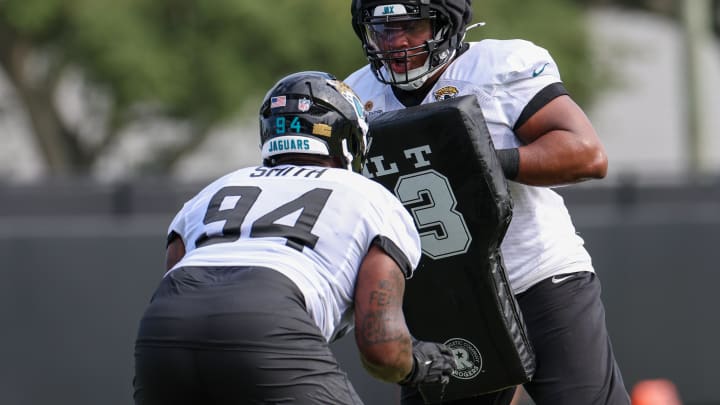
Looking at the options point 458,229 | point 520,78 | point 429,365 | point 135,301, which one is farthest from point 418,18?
point 135,301

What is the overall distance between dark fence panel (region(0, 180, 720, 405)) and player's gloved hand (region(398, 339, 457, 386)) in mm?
3921

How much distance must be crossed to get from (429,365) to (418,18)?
1.19 metres

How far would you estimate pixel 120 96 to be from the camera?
16531mm

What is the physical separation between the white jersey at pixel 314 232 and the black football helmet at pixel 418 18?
837mm

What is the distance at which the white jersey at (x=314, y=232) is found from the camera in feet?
10.3

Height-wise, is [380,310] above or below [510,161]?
below

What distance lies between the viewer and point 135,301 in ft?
23.9

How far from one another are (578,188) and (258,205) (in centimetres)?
739

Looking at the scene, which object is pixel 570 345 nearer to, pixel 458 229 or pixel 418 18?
pixel 458 229

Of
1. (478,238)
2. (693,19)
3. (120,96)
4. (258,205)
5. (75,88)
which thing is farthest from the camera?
(75,88)

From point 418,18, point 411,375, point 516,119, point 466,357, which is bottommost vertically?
point 466,357

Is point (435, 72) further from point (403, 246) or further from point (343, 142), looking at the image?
point (403, 246)

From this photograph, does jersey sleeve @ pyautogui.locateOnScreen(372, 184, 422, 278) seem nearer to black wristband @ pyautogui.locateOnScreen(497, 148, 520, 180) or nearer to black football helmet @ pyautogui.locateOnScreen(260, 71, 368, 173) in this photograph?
black football helmet @ pyautogui.locateOnScreen(260, 71, 368, 173)

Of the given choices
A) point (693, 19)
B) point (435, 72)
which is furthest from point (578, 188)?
point (435, 72)
